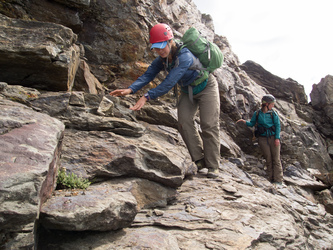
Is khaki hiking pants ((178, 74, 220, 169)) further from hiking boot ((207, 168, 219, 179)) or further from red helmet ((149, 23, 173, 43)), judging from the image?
red helmet ((149, 23, 173, 43))

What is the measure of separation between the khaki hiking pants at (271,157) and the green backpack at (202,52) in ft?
27.7

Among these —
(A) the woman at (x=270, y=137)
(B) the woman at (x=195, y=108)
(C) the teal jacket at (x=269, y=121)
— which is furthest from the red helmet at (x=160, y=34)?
(C) the teal jacket at (x=269, y=121)

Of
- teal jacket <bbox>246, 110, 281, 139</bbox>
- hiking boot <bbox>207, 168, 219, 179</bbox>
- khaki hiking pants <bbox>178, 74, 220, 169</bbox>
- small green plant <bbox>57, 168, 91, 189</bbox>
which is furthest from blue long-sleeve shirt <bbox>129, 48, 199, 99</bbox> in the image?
teal jacket <bbox>246, 110, 281, 139</bbox>

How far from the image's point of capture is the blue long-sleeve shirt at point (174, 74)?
7316 millimetres

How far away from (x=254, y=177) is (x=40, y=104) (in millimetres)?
11427

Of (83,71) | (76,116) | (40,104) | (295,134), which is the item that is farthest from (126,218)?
(295,134)

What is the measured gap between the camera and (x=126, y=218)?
4.85m

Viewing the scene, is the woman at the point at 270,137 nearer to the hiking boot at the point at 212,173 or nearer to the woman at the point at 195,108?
the woman at the point at 195,108

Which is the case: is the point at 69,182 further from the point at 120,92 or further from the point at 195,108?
the point at 195,108

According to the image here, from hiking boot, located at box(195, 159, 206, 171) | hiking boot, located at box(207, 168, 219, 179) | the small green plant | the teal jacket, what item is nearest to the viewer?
the small green plant

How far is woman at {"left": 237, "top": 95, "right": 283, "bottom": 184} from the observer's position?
1438 centimetres

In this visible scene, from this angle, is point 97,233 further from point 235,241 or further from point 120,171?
point 235,241

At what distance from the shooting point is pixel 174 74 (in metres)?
7.39

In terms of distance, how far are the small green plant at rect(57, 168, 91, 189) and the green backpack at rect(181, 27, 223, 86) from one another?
5215mm
